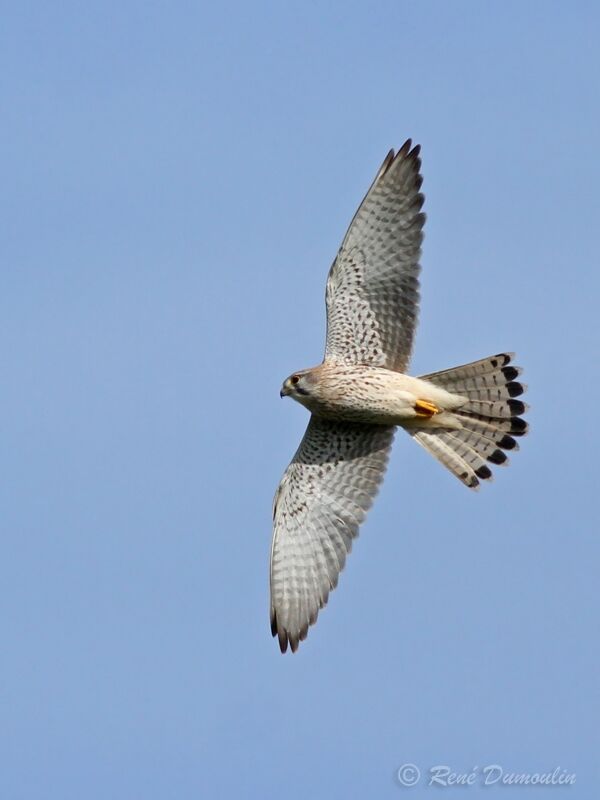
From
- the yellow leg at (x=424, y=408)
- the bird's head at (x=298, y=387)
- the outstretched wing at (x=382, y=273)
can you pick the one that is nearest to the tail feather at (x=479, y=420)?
the yellow leg at (x=424, y=408)

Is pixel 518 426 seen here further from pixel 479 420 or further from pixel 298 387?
pixel 298 387

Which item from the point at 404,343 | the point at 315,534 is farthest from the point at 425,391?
the point at 315,534

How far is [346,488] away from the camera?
56.7 ft

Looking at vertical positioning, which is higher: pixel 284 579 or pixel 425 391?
pixel 425 391

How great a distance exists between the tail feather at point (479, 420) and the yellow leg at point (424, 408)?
197 millimetres

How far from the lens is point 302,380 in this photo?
1683cm

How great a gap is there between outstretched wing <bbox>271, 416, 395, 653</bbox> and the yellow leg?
66 cm

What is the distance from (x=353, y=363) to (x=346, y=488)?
3.84 feet

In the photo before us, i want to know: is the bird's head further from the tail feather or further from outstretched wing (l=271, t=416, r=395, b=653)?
the tail feather

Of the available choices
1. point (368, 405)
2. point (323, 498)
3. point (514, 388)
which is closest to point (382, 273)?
point (368, 405)

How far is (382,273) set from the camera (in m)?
16.7

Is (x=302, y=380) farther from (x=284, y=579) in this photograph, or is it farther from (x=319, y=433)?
(x=284, y=579)

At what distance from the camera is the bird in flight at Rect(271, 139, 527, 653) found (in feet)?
54.6

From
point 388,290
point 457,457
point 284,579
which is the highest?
point 388,290
